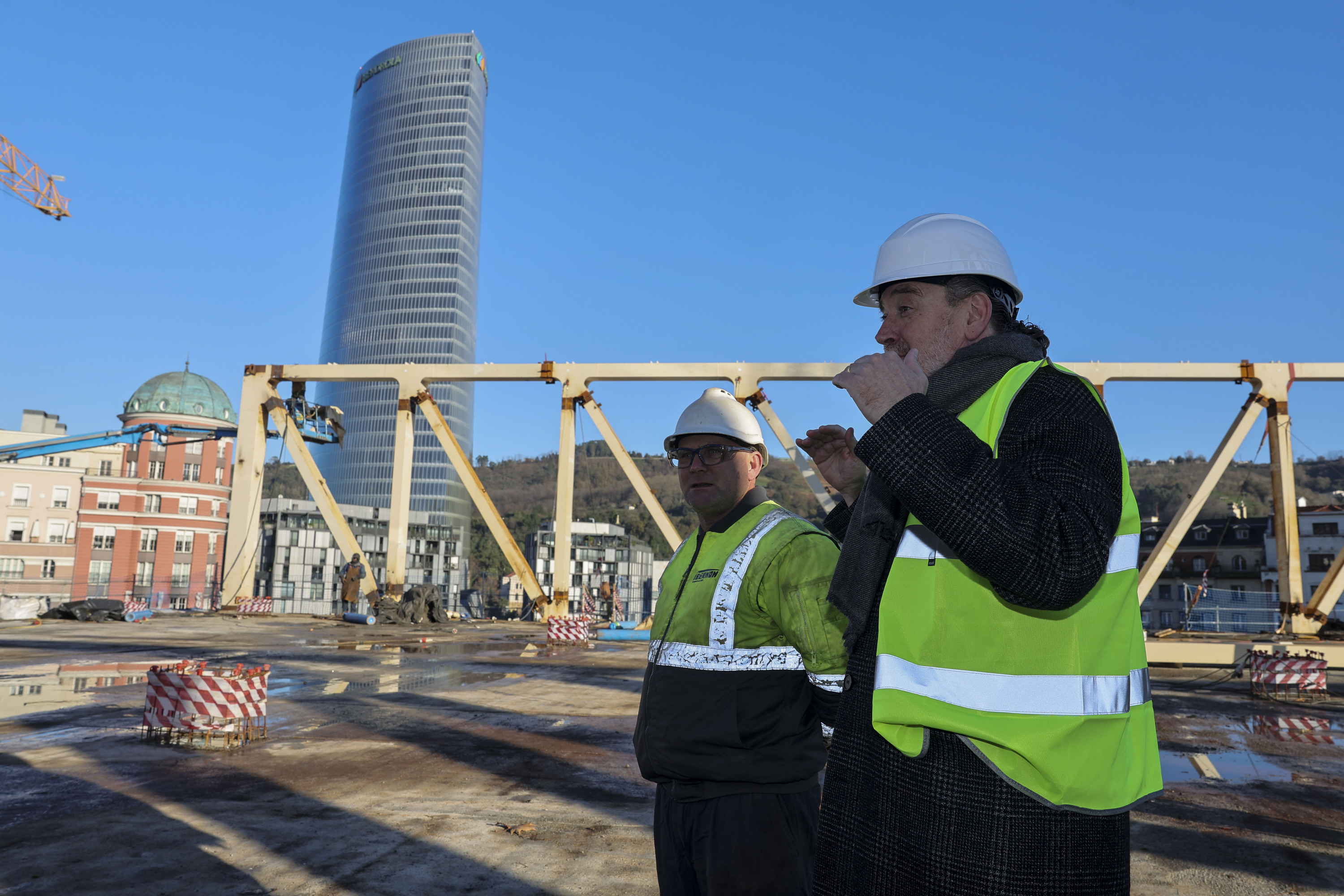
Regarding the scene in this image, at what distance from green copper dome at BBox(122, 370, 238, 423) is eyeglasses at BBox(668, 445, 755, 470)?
8913 cm

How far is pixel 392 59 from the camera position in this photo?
150125 mm

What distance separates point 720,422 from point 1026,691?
168cm

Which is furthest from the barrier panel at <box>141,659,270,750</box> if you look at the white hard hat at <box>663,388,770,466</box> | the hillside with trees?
the hillside with trees

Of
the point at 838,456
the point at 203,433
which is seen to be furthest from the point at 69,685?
the point at 203,433

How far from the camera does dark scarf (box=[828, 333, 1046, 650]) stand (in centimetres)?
164

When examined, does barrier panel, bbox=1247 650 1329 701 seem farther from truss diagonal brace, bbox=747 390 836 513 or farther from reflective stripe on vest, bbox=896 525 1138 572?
reflective stripe on vest, bbox=896 525 1138 572

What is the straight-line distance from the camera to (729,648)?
95.3 inches

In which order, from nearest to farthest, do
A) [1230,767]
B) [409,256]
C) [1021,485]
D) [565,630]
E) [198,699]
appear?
[1021,485] < [198,699] < [1230,767] < [565,630] < [409,256]

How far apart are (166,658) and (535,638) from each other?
7951 millimetres

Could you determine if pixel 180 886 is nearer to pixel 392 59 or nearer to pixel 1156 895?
pixel 1156 895

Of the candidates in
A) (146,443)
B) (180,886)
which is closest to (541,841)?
(180,886)

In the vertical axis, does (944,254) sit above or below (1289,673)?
above

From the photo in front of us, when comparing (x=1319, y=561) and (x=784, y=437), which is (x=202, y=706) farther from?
(x=1319, y=561)

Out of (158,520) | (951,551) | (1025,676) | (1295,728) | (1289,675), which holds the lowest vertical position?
(1295,728)
